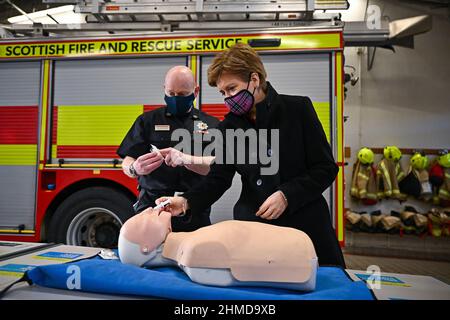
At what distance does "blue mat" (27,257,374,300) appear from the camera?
2.49ft

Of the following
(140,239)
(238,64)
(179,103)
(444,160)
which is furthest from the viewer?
(444,160)

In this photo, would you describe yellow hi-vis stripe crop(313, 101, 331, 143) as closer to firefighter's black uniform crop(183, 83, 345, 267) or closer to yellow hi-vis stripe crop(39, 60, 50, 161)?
firefighter's black uniform crop(183, 83, 345, 267)

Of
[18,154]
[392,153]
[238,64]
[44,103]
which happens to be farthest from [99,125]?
[392,153]

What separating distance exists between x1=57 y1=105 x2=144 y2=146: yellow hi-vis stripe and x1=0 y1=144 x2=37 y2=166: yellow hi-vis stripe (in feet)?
1.02

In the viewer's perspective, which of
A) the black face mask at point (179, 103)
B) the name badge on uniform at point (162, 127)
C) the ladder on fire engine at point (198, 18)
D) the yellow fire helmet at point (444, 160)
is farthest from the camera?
the yellow fire helmet at point (444, 160)

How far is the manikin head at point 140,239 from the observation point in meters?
1.00

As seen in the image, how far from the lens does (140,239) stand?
3.27 ft

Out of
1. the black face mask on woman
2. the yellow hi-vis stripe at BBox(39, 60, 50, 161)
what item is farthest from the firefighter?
the yellow hi-vis stripe at BBox(39, 60, 50, 161)

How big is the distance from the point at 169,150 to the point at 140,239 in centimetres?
52

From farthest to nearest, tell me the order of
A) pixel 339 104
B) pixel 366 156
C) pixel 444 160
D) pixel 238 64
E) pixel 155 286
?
pixel 366 156
pixel 444 160
pixel 339 104
pixel 238 64
pixel 155 286

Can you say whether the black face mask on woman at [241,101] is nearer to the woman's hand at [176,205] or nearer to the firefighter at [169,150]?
the firefighter at [169,150]

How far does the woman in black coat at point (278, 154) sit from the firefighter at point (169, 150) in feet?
0.75

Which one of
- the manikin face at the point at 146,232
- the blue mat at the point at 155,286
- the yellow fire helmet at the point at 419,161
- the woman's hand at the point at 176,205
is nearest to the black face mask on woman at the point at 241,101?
the woman's hand at the point at 176,205

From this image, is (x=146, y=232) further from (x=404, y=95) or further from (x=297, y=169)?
(x=404, y=95)
